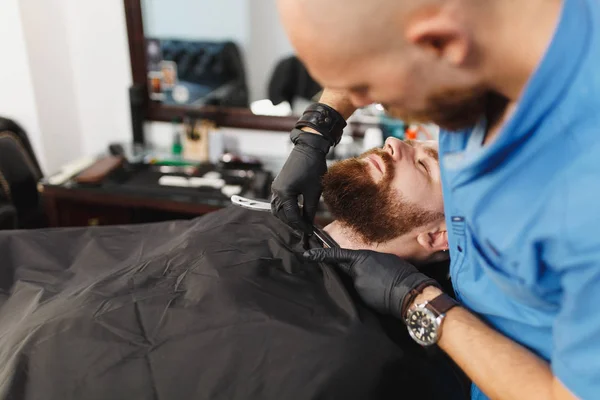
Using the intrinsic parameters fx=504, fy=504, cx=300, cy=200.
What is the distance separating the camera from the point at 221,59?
2.79 meters

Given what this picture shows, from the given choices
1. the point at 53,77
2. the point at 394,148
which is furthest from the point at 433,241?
the point at 53,77

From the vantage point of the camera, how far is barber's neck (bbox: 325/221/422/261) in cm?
143

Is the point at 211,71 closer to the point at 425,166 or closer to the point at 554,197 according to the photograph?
the point at 425,166

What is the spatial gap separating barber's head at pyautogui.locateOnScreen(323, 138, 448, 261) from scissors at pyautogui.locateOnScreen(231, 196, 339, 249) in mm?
81

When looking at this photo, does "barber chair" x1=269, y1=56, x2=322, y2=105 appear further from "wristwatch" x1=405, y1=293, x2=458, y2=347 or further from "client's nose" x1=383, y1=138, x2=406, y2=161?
"wristwatch" x1=405, y1=293, x2=458, y2=347

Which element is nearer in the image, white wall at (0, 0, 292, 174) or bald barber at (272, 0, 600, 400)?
bald barber at (272, 0, 600, 400)

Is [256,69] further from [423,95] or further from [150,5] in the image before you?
[423,95]

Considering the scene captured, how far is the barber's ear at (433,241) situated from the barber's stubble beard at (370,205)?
0.12 feet

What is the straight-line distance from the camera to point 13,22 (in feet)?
8.04

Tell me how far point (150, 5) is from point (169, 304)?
196 centimetres

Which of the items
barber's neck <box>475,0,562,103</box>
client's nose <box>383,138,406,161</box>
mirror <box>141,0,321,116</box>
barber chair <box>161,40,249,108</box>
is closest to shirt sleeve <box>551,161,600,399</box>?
barber's neck <box>475,0,562,103</box>

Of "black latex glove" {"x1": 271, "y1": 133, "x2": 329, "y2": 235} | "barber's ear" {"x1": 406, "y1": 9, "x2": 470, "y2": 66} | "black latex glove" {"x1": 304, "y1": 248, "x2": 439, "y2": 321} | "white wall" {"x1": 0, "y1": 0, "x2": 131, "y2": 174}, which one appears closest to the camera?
"barber's ear" {"x1": 406, "y1": 9, "x2": 470, "y2": 66}

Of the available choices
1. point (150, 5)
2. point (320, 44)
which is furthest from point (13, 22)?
→ point (320, 44)

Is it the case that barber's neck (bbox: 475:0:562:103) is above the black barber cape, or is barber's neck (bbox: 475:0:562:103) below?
above
